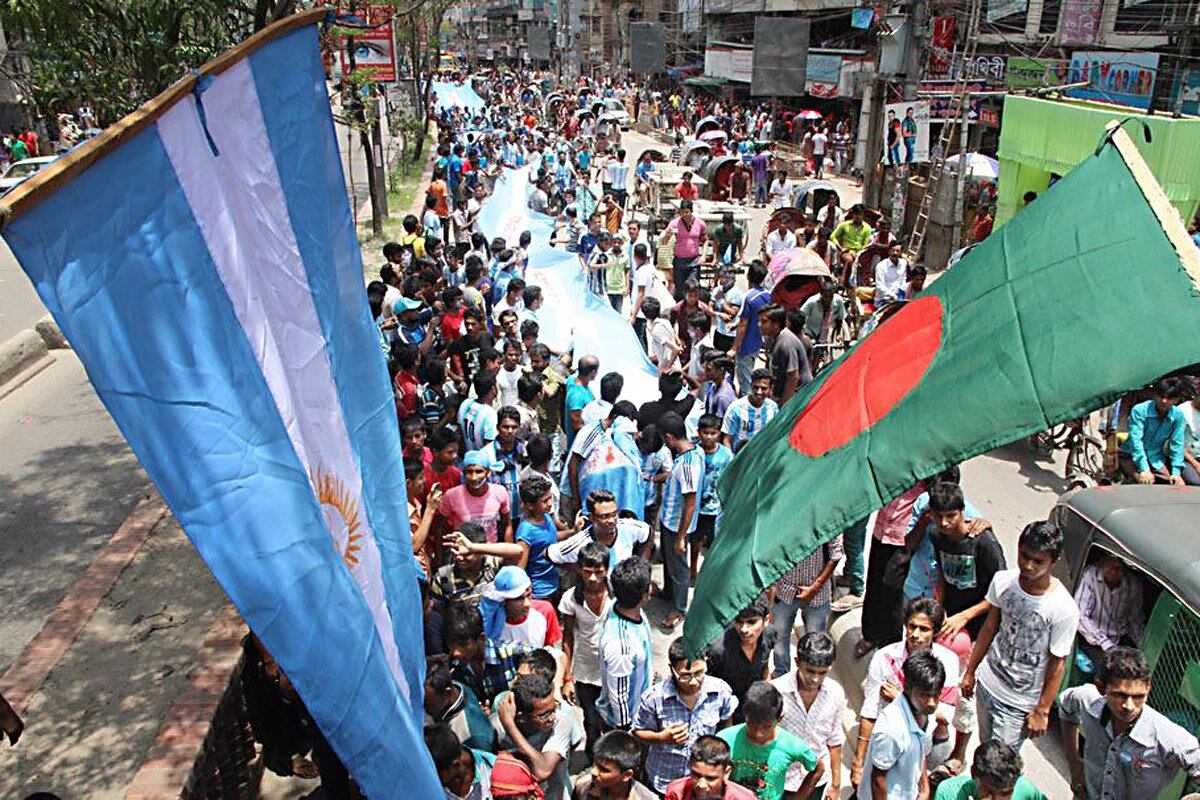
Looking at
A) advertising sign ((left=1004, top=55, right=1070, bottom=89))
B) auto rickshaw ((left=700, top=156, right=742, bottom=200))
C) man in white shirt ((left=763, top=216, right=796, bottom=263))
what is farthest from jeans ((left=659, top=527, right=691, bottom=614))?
advertising sign ((left=1004, top=55, right=1070, bottom=89))

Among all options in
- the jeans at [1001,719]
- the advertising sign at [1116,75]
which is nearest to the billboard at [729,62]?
the advertising sign at [1116,75]

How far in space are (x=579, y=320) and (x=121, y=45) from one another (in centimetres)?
474

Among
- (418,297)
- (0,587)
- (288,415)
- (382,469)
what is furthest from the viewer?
(418,297)

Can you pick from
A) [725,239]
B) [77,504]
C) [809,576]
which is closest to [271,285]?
[809,576]

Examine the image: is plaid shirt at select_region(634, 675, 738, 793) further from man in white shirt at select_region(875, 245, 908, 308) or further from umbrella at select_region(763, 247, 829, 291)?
man in white shirt at select_region(875, 245, 908, 308)

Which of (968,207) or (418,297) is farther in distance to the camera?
(968,207)

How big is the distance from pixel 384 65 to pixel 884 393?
17.8 metres

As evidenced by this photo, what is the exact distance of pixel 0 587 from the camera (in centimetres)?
719

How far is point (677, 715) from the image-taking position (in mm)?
4164

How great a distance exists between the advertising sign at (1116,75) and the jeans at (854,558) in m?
16.2

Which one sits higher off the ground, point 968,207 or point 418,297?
point 418,297

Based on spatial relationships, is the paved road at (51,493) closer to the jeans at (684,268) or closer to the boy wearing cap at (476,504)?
the boy wearing cap at (476,504)

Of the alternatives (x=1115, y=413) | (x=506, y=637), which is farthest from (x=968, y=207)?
(x=506, y=637)

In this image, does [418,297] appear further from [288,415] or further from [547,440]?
[288,415]
